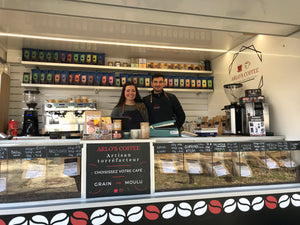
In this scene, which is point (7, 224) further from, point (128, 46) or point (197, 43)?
point (197, 43)

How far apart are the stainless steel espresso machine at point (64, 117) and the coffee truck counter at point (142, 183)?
219 centimetres

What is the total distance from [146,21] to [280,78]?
6.37ft

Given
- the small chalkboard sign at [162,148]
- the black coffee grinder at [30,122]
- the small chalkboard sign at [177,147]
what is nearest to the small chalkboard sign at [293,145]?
the small chalkboard sign at [177,147]

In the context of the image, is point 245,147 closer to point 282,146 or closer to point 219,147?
point 219,147

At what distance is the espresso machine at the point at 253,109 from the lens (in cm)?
299

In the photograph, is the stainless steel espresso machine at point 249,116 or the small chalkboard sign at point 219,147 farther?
the stainless steel espresso machine at point 249,116

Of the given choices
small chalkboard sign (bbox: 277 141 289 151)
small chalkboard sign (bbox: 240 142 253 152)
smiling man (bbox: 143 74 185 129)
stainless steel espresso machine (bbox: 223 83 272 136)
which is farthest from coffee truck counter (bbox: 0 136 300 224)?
smiling man (bbox: 143 74 185 129)

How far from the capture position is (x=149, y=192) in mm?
1886

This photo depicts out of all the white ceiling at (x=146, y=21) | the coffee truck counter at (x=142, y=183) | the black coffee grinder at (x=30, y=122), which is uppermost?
the white ceiling at (x=146, y=21)

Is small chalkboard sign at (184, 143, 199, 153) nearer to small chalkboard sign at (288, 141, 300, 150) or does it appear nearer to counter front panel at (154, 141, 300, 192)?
counter front panel at (154, 141, 300, 192)

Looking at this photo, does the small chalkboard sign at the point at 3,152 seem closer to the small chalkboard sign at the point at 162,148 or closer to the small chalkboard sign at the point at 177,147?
the small chalkboard sign at the point at 162,148

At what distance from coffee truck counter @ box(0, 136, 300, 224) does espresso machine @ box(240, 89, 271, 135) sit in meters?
0.86

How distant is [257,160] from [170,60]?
323 centimetres

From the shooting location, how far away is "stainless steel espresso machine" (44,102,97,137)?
4004 mm
